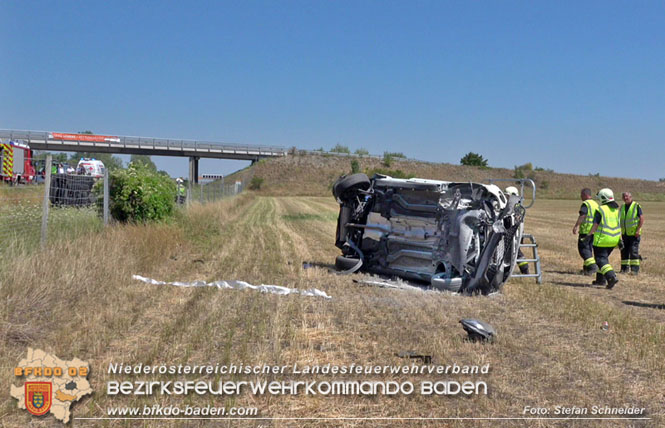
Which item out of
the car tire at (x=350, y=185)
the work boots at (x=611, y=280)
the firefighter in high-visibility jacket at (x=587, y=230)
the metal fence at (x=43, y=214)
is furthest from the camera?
the firefighter in high-visibility jacket at (x=587, y=230)

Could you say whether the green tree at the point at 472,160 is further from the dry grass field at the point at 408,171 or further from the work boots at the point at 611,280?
the work boots at the point at 611,280

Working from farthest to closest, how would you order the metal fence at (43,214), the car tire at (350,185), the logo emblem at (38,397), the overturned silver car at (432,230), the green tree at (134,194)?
1. the green tree at (134,194)
2. the car tire at (350,185)
3. the overturned silver car at (432,230)
4. the metal fence at (43,214)
5. the logo emblem at (38,397)

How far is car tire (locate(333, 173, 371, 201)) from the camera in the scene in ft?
33.5

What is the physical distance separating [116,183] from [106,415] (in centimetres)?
959

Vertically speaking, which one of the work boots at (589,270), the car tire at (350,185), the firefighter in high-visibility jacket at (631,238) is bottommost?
the work boots at (589,270)

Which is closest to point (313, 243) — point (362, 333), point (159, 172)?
point (159, 172)

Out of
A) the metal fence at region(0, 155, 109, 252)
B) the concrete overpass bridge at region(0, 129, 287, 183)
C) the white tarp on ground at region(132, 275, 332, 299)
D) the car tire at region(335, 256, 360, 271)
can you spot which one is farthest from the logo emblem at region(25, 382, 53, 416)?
the concrete overpass bridge at region(0, 129, 287, 183)

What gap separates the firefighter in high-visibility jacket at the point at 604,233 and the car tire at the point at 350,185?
4.03 m

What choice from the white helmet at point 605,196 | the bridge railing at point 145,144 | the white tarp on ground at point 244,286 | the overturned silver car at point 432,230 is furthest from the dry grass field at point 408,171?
the white tarp on ground at point 244,286

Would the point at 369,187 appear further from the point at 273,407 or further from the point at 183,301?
the point at 273,407

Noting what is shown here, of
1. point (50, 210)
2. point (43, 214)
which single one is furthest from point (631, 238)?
point (50, 210)

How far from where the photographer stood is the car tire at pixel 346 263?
10.0 m

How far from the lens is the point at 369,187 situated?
10.3 m

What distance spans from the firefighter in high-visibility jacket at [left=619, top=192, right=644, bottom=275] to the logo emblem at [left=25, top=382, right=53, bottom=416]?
10.7m
